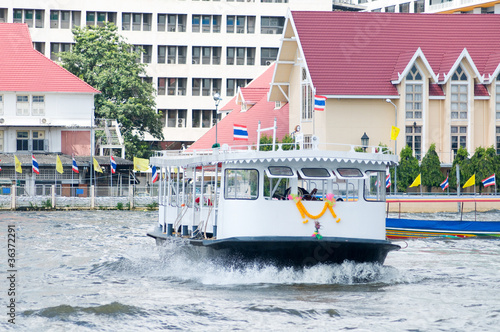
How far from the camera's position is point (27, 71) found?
63.6 m

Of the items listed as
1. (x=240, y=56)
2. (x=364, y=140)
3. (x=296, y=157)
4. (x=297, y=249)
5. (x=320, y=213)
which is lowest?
(x=297, y=249)

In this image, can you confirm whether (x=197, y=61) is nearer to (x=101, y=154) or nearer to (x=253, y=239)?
(x=101, y=154)

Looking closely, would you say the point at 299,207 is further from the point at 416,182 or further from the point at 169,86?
the point at 169,86

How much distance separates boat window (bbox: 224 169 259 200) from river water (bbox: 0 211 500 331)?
1707 mm

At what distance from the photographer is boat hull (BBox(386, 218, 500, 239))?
33688mm

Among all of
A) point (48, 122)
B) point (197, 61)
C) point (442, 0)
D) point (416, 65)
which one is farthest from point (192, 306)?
point (442, 0)

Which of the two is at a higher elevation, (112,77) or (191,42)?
(191,42)

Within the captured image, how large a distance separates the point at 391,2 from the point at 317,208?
257 feet

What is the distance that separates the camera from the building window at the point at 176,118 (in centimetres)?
8475

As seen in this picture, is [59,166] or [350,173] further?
[59,166]

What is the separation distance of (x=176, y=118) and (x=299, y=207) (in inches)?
2557

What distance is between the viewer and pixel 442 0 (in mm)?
90125

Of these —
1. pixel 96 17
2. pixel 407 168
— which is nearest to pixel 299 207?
pixel 407 168

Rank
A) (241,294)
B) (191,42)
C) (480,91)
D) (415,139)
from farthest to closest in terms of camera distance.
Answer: (191,42) < (480,91) < (415,139) < (241,294)
